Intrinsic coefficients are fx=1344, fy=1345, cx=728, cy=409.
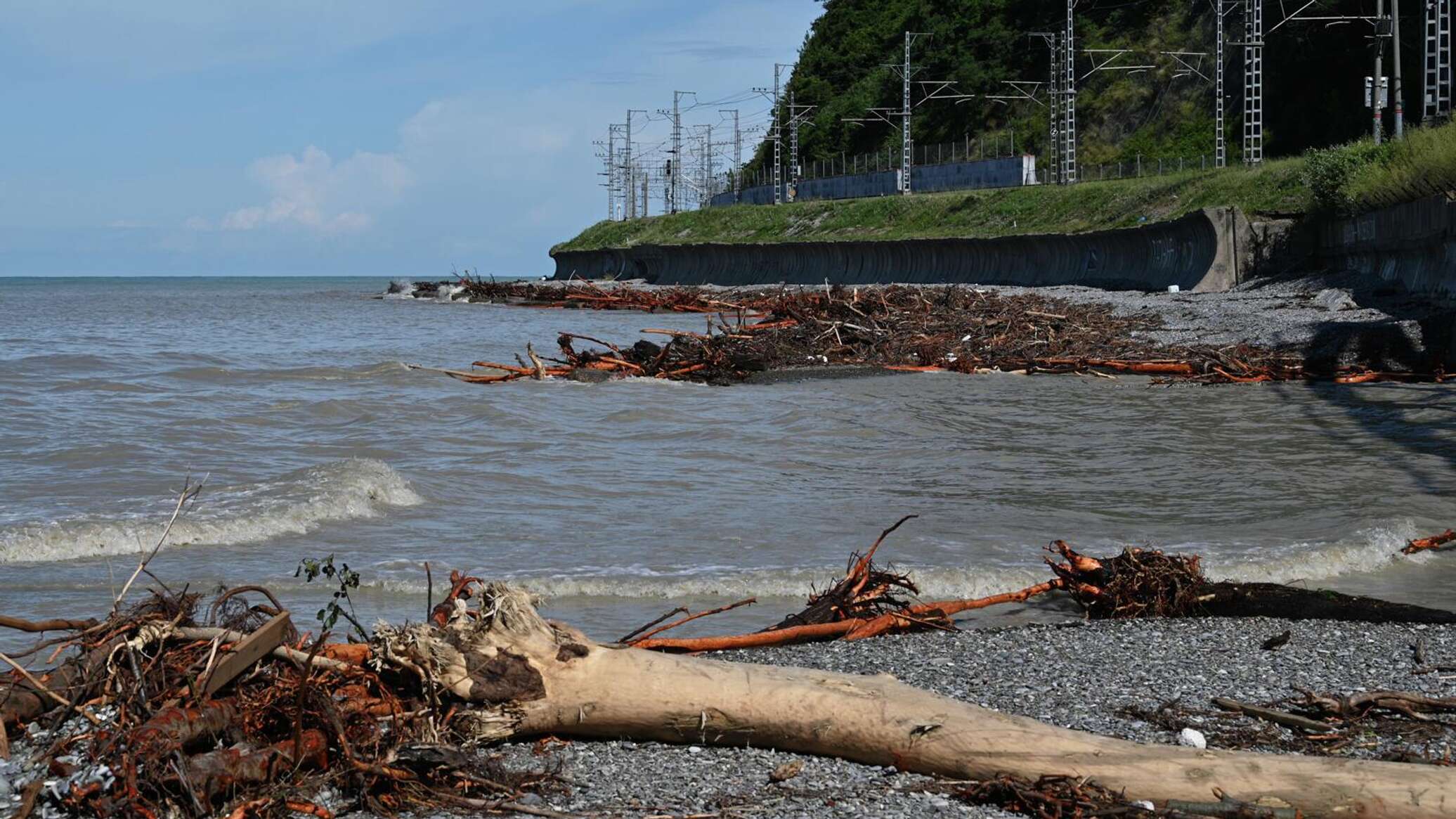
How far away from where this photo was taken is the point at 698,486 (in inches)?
446

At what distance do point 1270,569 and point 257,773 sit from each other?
5.93 meters

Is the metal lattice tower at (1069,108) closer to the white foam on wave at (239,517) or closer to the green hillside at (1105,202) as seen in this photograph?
the green hillside at (1105,202)

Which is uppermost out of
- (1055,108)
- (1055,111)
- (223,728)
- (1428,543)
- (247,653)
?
(1055,108)

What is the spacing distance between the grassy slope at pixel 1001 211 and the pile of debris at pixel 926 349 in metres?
12.9

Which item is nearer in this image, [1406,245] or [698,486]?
[698,486]

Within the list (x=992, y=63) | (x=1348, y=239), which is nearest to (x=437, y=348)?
(x=1348, y=239)

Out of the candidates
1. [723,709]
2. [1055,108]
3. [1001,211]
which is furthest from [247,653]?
[1001,211]

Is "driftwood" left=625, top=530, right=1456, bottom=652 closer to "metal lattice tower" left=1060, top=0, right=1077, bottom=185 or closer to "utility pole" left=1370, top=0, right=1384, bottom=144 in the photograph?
"utility pole" left=1370, top=0, right=1384, bottom=144

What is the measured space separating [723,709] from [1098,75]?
7886 cm

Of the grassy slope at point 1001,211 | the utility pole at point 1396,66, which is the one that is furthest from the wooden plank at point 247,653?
the grassy slope at point 1001,211

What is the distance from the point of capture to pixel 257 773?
3916 millimetres

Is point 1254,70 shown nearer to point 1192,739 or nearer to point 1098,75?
point 1098,75

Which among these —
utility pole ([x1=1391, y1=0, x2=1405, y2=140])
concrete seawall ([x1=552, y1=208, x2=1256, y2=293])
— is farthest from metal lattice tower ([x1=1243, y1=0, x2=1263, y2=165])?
utility pole ([x1=1391, y1=0, x2=1405, y2=140])

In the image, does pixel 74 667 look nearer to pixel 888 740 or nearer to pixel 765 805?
pixel 765 805
